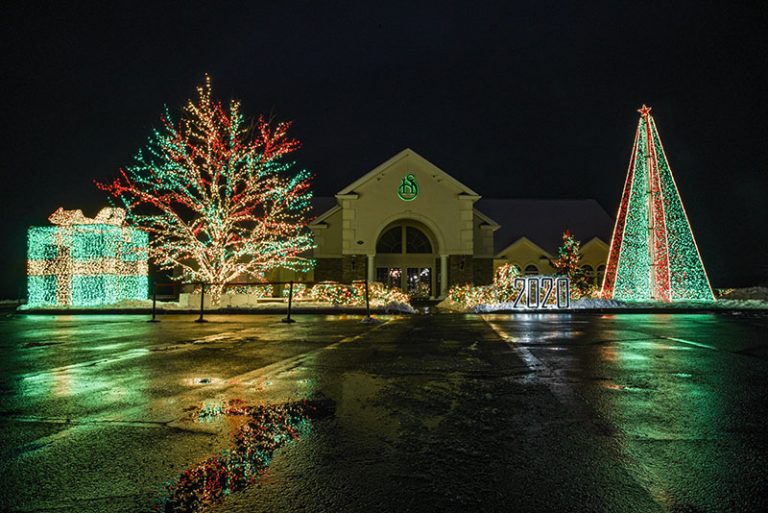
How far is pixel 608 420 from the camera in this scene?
4.36m

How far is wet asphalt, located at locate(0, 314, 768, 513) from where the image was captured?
9.36 ft

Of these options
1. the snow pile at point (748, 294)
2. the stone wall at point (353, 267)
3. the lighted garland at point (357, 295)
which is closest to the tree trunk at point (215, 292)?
the lighted garland at point (357, 295)

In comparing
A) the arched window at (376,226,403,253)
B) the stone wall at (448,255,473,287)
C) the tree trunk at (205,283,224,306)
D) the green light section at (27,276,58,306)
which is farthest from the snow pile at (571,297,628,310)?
the green light section at (27,276,58,306)

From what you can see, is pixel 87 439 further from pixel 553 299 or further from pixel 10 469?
pixel 553 299

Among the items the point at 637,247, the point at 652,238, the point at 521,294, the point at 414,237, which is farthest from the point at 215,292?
the point at 652,238

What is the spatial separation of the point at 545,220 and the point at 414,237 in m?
12.2

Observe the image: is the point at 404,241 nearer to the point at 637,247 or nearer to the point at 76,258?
the point at 637,247

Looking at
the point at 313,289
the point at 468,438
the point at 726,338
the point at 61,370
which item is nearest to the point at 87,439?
the point at 468,438

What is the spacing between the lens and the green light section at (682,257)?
22.9 meters

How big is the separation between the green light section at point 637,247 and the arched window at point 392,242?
13.1 meters

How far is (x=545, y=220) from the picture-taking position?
38.5 meters

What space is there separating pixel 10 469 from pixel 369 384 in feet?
11.5

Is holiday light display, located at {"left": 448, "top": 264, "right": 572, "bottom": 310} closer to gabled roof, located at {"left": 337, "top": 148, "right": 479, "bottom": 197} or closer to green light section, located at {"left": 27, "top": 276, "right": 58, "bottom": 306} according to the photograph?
gabled roof, located at {"left": 337, "top": 148, "right": 479, "bottom": 197}

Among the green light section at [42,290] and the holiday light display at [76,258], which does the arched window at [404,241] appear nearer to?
the holiday light display at [76,258]
